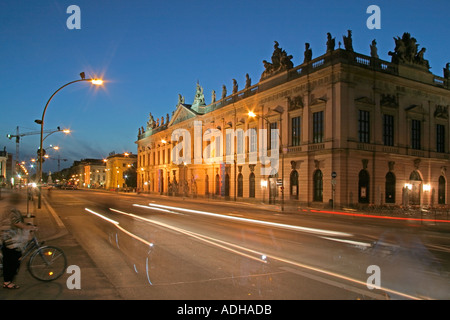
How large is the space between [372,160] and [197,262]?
97.8 ft

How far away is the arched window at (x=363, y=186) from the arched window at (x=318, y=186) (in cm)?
357

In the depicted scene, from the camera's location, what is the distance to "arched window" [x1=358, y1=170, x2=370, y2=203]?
34125 mm

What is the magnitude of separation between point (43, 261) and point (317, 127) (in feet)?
106

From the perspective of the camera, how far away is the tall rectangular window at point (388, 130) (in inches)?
1454

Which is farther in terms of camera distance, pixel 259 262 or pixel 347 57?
pixel 347 57

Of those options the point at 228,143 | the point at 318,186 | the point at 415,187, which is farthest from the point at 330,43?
the point at 228,143

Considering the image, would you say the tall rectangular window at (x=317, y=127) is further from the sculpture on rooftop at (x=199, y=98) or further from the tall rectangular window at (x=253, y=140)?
the sculpture on rooftop at (x=199, y=98)

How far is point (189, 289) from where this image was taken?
685 cm

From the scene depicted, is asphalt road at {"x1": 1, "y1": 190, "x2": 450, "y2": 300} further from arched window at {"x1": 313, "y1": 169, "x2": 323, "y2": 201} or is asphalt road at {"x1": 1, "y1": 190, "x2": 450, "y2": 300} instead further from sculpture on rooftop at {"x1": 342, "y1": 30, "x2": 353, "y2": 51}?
sculpture on rooftop at {"x1": 342, "y1": 30, "x2": 353, "y2": 51}

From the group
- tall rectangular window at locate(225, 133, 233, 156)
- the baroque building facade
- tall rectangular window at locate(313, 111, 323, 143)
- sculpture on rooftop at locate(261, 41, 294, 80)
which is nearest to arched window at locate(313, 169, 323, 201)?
the baroque building facade

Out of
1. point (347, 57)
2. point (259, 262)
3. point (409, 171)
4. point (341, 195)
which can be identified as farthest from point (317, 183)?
point (259, 262)

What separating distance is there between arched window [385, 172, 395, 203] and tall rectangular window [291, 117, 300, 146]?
9718mm

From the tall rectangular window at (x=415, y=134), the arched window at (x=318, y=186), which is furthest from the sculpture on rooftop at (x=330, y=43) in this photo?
the tall rectangular window at (x=415, y=134)
